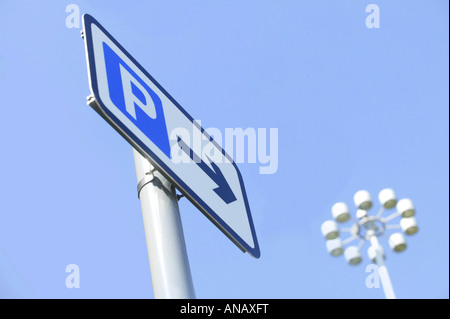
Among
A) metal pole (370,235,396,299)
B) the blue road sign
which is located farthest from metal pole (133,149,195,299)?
metal pole (370,235,396,299)

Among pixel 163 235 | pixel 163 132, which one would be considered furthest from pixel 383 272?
pixel 163 235

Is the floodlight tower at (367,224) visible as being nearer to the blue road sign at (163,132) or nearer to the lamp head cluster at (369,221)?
the lamp head cluster at (369,221)

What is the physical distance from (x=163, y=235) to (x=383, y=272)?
27.0 feet

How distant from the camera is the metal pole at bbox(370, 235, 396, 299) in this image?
9.57 meters

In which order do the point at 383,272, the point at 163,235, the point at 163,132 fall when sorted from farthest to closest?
the point at 383,272 < the point at 163,132 < the point at 163,235

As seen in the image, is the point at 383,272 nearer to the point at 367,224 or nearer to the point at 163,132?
the point at 367,224

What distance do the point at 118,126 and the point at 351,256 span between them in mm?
9060

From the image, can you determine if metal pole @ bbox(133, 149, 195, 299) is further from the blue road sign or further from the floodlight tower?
the floodlight tower

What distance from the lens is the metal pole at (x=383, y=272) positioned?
9.57 metres

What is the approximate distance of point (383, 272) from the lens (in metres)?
9.92

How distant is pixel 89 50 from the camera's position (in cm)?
244

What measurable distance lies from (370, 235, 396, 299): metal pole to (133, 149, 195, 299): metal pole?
7.72m
